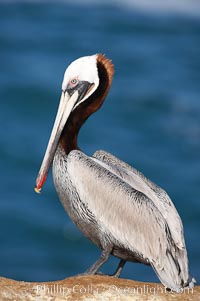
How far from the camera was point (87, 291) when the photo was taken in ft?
24.5

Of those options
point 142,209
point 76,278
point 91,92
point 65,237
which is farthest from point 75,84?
point 65,237

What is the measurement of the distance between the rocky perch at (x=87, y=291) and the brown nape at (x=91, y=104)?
1537mm

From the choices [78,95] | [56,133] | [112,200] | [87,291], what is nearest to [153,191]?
[112,200]

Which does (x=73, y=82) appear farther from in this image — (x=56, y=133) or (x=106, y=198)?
(x=106, y=198)

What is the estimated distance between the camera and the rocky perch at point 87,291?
7375 mm

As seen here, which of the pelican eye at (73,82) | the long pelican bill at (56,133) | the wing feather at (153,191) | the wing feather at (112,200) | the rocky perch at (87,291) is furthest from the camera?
the pelican eye at (73,82)

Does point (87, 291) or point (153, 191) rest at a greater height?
point (153, 191)

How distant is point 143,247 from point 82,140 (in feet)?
46.9

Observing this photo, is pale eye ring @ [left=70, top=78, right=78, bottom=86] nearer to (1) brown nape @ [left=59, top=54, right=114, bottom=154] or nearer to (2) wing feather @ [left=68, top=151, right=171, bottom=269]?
(1) brown nape @ [left=59, top=54, right=114, bottom=154]

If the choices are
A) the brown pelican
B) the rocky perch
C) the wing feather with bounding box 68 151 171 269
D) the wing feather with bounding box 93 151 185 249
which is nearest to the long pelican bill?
the brown pelican

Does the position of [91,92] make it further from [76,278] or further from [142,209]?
[76,278]

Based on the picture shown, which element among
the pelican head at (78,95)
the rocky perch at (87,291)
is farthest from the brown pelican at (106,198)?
the rocky perch at (87,291)

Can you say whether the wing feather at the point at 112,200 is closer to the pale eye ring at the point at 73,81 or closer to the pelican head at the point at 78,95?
the pelican head at the point at 78,95

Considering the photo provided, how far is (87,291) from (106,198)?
1.37 metres
